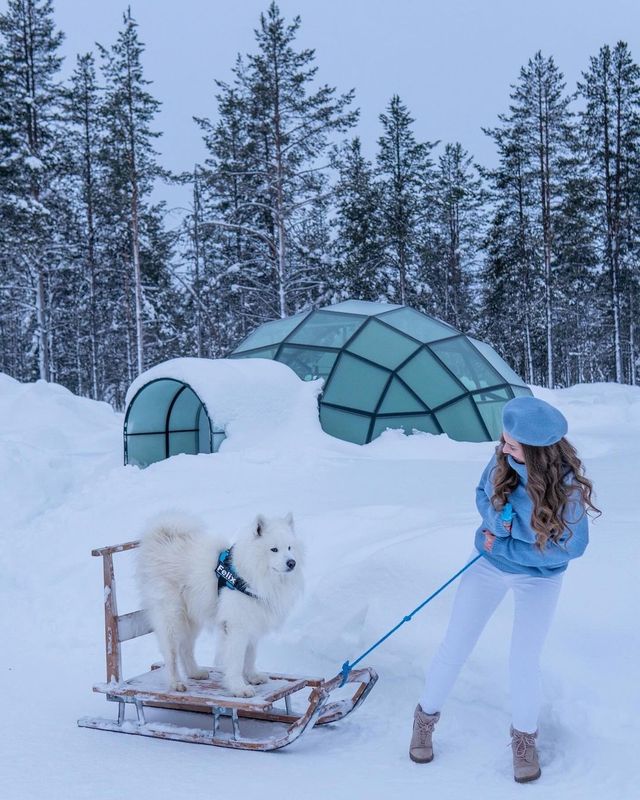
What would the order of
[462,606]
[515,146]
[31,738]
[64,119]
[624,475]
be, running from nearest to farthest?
[462,606] < [31,738] < [624,475] < [64,119] < [515,146]

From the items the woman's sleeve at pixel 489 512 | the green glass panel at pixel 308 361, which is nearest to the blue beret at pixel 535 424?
the woman's sleeve at pixel 489 512

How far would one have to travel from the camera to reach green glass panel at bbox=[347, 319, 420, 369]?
13.7m

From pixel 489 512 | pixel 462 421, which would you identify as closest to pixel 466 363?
pixel 462 421

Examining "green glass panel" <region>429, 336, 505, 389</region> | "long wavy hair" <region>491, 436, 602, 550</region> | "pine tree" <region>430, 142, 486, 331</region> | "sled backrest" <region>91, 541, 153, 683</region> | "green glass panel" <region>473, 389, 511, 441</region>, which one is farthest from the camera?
"pine tree" <region>430, 142, 486, 331</region>

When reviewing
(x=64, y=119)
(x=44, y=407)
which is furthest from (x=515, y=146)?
(x=44, y=407)

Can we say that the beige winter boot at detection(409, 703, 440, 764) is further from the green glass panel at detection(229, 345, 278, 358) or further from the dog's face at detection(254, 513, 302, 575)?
the green glass panel at detection(229, 345, 278, 358)

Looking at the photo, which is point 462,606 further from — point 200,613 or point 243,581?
point 200,613

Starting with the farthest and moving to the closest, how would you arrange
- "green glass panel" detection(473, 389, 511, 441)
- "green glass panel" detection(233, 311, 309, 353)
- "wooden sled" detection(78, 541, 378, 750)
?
"green glass panel" detection(233, 311, 309, 353)
"green glass panel" detection(473, 389, 511, 441)
"wooden sled" detection(78, 541, 378, 750)

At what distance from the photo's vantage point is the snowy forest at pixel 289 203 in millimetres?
23344

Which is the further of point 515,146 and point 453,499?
point 515,146

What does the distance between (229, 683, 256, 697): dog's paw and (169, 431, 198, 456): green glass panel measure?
1112cm

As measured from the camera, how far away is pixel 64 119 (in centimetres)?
2481

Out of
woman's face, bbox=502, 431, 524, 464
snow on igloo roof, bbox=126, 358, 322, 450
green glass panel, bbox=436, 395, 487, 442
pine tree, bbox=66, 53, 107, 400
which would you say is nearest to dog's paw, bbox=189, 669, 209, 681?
woman's face, bbox=502, 431, 524, 464

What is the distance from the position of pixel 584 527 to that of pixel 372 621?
198 cm
